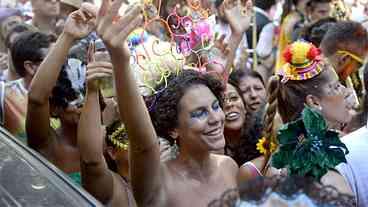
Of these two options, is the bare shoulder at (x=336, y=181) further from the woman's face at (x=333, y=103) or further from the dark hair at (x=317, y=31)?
the dark hair at (x=317, y=31)

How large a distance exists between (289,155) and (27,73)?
2.22m

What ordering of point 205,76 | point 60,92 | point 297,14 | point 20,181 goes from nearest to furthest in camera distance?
point 20,181
point 205,76
point 60,92
point 297,14

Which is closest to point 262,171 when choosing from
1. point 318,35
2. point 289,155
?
point 289,155

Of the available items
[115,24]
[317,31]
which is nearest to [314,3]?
[317,31]

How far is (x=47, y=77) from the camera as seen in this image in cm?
310

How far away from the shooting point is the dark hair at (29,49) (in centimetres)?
396

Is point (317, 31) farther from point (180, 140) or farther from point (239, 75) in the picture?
point (180, 140)

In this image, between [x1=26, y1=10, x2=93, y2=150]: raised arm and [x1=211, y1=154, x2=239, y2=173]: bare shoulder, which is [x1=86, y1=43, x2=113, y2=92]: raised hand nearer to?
[x1=26, y1=10, x2=93, y2=150]: raised arm

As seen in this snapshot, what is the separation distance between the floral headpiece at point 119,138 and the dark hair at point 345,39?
1730 millimetres

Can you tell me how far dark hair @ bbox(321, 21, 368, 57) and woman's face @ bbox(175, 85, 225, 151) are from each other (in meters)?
1.77

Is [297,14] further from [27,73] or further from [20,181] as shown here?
[20,181]

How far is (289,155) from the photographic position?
2201 mm

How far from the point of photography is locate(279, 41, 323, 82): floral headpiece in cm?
348

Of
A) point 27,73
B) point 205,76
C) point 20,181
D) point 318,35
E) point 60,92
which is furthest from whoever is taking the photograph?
point 318,35
